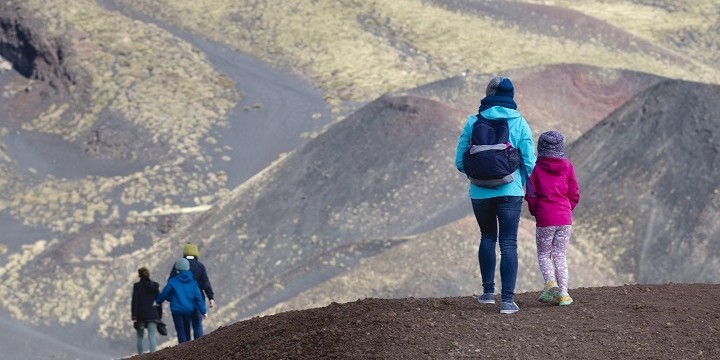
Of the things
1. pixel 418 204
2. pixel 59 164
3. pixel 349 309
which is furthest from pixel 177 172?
pixel 349 309

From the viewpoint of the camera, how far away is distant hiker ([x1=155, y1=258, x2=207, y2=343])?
15383mm

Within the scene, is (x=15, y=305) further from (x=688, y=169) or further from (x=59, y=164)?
(x=688, y=169)

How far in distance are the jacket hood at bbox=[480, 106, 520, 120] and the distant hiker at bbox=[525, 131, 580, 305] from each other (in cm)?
69

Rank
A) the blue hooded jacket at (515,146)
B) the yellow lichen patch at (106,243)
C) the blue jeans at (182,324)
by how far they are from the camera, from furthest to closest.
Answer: the yellow lichen patch at (106,243), the blue jeans at (182,324), the blue hooded jacket at (515,146)

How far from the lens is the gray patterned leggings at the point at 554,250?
431 inches

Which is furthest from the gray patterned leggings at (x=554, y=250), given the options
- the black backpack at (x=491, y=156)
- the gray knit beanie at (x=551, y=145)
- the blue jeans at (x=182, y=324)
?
the blue jeans at (x=182, y=324)

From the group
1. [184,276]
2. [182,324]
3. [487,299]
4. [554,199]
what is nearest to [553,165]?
[554,199]

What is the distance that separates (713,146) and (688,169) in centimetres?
101

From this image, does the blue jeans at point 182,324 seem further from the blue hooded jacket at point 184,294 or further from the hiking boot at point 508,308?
the hiking boot at point 508,308

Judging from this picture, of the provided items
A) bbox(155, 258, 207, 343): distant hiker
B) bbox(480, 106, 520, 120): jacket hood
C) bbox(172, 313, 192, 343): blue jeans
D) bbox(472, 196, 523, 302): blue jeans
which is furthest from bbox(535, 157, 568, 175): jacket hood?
bbox(172, 313, 192, 343): blue jeans

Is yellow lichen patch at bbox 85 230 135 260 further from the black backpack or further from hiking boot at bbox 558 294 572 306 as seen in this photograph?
the black backpack

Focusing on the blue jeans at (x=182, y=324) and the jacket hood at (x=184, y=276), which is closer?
the jacket hood at (x=184, y=276)

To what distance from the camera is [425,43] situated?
59.5 metres

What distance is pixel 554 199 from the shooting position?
10828 mm
